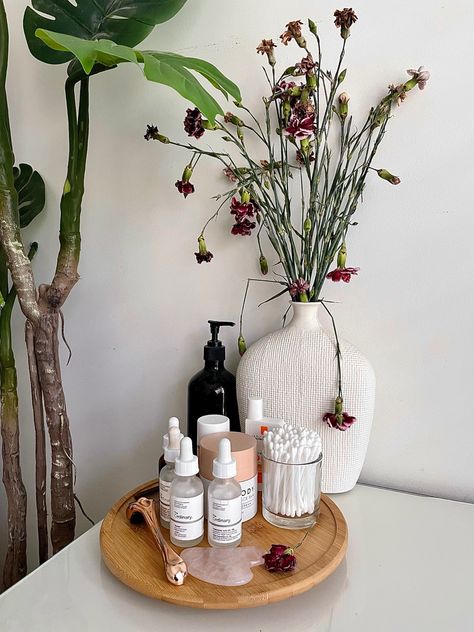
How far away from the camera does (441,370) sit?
881 millimetres

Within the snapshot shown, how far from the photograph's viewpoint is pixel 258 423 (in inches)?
32.2

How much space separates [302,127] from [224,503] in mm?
515

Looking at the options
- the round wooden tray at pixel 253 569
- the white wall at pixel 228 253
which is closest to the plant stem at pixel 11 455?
the white wall at pixel 228 253

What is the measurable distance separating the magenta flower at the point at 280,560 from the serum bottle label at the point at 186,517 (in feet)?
0.31

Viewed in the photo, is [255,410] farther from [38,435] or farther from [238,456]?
[38,435]

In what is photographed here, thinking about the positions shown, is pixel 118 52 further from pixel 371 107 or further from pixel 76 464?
pixel 76 464

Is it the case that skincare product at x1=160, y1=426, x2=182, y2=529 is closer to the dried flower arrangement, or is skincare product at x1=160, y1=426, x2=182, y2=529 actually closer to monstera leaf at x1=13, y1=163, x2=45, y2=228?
the dried flower arrangement

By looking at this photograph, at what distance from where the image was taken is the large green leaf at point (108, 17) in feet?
2.95

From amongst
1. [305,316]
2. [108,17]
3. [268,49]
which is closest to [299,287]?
[305,316]

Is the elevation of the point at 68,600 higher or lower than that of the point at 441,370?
lower

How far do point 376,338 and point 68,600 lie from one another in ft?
1.89

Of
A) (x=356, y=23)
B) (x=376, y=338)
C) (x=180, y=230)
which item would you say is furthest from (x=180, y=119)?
(x=376, y=338)

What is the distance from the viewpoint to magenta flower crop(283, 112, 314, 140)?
2.60 feet

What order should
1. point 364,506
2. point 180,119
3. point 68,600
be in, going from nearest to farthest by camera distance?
point 68,600 → point 364,506 → point 180,119
